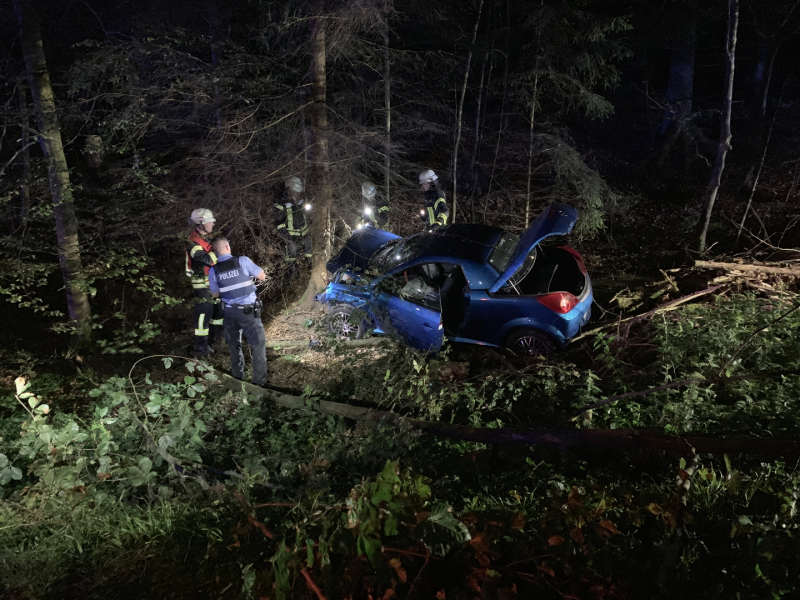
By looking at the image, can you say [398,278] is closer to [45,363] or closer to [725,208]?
[45,363]

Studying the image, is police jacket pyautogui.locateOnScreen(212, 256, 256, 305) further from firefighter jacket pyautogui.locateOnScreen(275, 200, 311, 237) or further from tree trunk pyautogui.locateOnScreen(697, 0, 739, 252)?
tree trunk pyautogui.locateOnScreen(697, 0, 739, 252)

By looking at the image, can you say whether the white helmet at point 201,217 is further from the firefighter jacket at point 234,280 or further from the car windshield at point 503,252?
the car windshield at point 503,252

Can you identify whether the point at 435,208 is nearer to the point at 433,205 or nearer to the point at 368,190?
the point at 433,205

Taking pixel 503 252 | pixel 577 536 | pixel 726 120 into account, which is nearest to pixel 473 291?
pixel 503 252

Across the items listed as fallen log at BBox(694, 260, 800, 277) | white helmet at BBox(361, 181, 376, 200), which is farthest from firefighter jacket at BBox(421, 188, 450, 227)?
fallen log at BBox(694, 260, 800, 277)

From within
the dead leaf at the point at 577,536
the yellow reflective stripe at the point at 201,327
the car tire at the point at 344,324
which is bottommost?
the yellow reflective stripe at the point at 201,327

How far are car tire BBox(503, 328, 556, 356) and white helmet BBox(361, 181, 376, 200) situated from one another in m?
4.51

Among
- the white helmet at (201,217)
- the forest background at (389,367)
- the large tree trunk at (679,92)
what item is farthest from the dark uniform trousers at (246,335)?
the large tree trunk at (679,92)

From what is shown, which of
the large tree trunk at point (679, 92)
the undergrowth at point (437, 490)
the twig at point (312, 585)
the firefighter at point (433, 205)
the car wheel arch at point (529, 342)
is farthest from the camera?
the large tree trunk at point (679, 92)

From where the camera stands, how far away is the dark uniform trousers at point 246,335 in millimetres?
6059

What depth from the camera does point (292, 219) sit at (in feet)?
30.5

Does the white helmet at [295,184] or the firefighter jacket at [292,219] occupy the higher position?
the white helmet at [295,184]

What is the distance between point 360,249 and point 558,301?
3.32 metres

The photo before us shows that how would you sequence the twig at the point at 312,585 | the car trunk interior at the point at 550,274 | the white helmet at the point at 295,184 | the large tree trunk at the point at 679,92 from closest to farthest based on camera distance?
1. the twig at the point at 312,585
2. the car trunk interior at the point at 550,274
3. the white helmet at the point at 295,184
4. the large tree trunk at the point at 679,92
